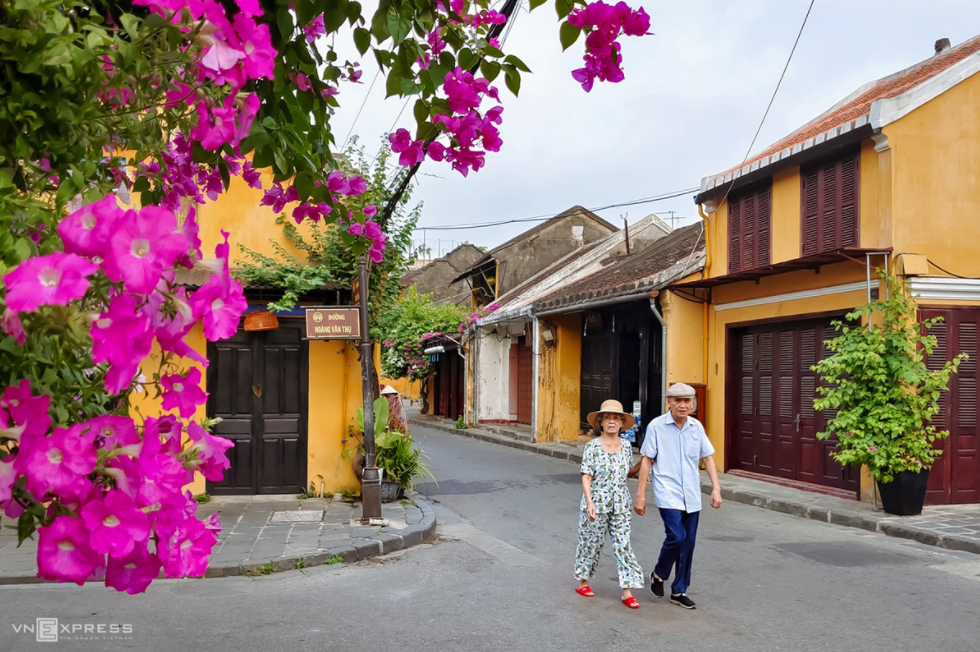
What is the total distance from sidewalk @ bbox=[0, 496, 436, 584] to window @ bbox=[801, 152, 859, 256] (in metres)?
7.24

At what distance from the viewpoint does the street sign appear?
1113 cm

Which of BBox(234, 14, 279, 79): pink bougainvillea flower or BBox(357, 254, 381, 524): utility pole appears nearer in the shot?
BBox(234, 14, 279, 79): pink bougainvillea flower

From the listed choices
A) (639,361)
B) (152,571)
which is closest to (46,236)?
(152,571)

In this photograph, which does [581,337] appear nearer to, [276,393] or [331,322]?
[276,393]

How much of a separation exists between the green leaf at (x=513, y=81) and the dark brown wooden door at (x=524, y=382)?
2293 centimetres

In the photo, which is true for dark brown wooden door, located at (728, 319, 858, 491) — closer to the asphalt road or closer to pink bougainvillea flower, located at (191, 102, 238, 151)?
the asphalt road

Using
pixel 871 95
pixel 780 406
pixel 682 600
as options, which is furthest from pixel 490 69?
pixel 871 95

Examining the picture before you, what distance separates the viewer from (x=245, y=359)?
1173 cm

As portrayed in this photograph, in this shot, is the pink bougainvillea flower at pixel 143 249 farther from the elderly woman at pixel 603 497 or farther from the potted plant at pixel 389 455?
the potted plant at pixel 389 455

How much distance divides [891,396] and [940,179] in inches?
133

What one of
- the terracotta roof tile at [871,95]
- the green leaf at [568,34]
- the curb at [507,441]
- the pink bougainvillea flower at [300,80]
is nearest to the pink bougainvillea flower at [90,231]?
the pink bougainvillea flower at [300,80]

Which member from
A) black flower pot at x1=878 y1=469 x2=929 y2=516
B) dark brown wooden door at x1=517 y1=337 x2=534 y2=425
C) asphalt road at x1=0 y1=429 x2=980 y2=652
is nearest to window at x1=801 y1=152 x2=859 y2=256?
black flower pot at x1=878 y1=469 x2=929 y2=516

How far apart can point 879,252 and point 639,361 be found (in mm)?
8383

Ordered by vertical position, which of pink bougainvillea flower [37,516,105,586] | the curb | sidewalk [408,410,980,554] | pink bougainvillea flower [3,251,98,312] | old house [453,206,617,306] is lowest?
the curb
